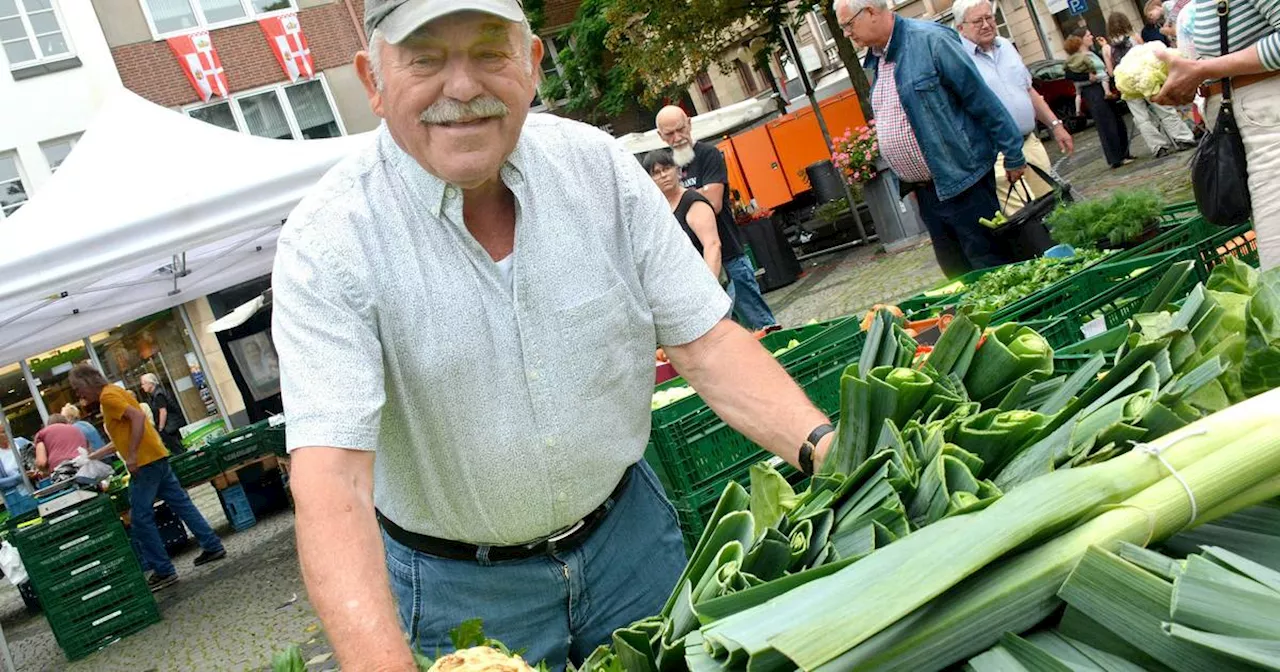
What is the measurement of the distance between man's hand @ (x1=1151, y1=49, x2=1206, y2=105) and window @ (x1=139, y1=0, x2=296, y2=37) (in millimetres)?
26679

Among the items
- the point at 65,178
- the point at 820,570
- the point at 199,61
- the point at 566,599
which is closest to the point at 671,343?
the point at 566,599

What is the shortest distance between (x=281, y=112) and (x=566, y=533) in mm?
27780

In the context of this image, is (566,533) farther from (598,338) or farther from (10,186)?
(10,186)

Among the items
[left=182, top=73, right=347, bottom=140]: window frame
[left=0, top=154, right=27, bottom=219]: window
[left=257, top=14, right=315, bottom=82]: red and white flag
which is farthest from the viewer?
[left=257, top=14, right=315, bottom=82]: red and white flag

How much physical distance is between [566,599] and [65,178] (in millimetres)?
7230

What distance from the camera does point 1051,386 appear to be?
1.93 m

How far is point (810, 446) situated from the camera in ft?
7.18

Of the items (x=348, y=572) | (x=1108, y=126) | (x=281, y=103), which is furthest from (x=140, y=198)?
(x=281, y=103)

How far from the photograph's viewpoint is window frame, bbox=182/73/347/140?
90.7 ft

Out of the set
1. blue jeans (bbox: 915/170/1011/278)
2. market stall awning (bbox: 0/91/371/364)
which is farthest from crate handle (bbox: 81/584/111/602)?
blue jeans (bbox: 915/170/1011/278)

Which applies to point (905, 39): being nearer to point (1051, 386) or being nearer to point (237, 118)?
point (1051, 386)

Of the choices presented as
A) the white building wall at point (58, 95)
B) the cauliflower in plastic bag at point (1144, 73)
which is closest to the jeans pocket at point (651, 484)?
the cauliflower in plastic bag at point (1144, 73)

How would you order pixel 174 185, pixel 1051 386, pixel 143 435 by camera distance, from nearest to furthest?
pixel 1051 386, pixel 174 185, pixel 143 435

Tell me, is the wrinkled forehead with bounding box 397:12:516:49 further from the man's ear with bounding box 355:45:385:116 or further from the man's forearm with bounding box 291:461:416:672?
the man's forearm with bounding box 291:461:416:672
